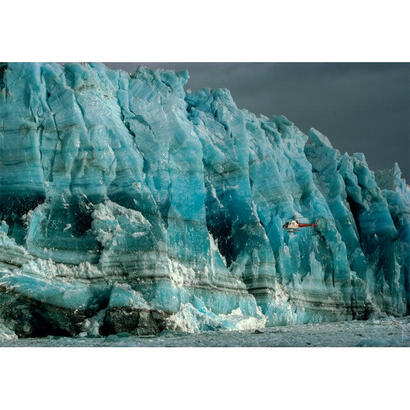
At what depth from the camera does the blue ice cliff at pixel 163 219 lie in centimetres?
1104

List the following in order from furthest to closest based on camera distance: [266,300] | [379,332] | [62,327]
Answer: [266,300] < [379,332] < [62,327]

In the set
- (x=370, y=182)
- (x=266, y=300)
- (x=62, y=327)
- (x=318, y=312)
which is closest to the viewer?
(x=62, y=327)

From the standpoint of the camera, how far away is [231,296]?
→ 12.2 m

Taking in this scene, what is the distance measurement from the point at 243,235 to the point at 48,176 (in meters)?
3.30

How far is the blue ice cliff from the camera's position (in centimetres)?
1104

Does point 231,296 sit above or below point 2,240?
below

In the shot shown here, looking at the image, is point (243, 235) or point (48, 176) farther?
point (243, 235)

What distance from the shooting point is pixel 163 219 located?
11930 mm

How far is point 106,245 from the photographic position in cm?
1126

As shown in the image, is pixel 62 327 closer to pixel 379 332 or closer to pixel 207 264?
pixel 207 264

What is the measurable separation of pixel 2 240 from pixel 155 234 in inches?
85.7

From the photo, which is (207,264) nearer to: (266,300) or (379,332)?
(266,300)

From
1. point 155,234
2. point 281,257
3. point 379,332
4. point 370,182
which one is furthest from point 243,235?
point 370,182

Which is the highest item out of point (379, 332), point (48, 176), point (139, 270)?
point (48, 176)
